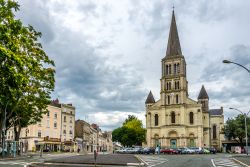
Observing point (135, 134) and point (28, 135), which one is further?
point (135, 134)

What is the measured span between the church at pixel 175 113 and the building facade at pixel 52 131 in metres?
22.3

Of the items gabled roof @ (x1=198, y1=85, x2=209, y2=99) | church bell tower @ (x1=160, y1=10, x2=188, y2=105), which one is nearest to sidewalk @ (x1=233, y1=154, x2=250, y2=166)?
church bell tower @ (x1=160, y1=10, x2=188, y2=105)

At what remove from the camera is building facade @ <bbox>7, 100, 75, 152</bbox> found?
81.1m

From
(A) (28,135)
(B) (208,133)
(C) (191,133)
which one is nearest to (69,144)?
(A) (28,135)

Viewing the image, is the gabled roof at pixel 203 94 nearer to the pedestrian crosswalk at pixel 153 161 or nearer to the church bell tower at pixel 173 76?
the church bell tower at pixel 173 76

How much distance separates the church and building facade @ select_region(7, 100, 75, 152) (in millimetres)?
22314

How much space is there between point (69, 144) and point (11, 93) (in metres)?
78.1

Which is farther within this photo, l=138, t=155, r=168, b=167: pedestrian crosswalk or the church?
the church

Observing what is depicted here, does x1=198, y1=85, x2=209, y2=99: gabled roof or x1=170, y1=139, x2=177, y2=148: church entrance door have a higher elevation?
x1=198, y1=85, x2=209, y2=99: gabled roof

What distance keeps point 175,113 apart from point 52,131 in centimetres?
3319

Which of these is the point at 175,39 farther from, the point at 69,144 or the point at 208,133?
the point at 69,144

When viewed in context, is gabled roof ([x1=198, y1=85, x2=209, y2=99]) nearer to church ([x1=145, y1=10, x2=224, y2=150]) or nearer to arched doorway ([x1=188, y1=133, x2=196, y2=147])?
church ([x1=145, y1=10, x2=224, y2=150])

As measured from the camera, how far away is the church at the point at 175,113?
97.3 metres

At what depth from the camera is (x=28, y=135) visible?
3206 inches
